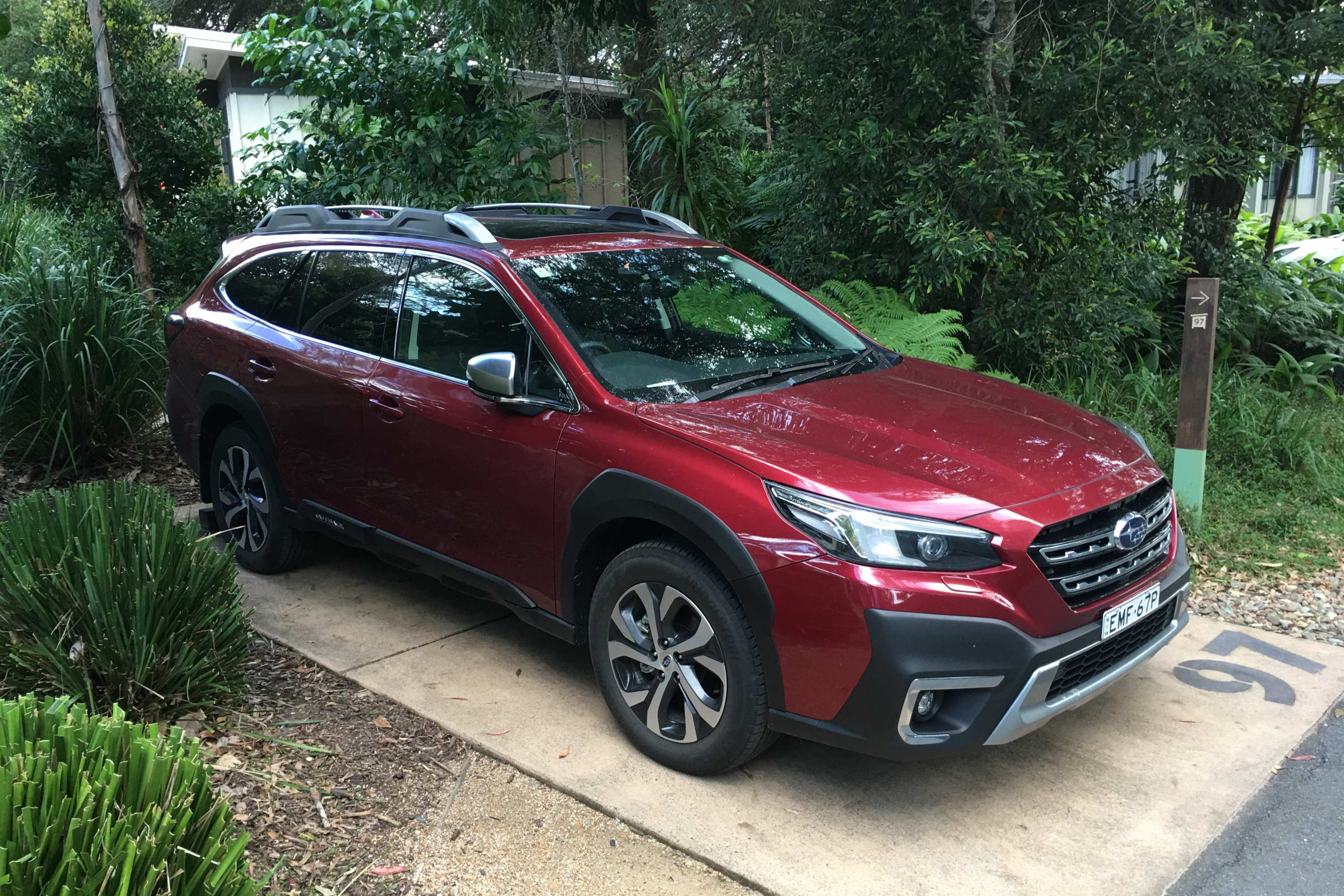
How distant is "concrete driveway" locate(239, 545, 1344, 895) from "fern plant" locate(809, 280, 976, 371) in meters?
2.23

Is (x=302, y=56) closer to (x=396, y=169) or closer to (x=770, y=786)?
(x=396, y=169)

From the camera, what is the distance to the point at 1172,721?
3857 mm

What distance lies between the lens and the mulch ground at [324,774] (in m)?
2.99

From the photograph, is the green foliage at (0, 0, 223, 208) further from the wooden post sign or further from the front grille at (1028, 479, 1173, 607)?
the front grille at (1028, 479, 1173, 607)

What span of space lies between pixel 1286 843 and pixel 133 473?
22.0ft

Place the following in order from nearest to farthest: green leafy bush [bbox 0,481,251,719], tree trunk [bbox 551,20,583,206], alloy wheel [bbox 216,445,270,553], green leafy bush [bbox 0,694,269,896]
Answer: green leafy bush [bbox 0,694,269,896] → green leafy bush [bbox 0,481,251,719] → alloy wheel [bbox 216,445,270,553] → tree trunk [bbox 551,20,583,206]

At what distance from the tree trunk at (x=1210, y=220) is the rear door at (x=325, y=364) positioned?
6284 millimetres

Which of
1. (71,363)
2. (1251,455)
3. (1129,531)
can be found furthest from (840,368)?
(71,363)

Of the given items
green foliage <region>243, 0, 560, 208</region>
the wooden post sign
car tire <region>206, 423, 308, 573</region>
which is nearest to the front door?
car tire <region>206, 423, 308, 573</region>

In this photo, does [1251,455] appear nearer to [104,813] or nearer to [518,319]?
[518,319]

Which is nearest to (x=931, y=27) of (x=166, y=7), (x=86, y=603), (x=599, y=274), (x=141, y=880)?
(x=599, y=274)

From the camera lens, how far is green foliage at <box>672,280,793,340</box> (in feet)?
14.0

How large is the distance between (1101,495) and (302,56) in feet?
23.0

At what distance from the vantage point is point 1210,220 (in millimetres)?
8273
